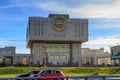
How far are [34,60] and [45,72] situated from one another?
94.1 m

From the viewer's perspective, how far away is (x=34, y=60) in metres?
130

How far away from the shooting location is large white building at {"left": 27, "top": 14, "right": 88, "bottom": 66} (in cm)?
12875

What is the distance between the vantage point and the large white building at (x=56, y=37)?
129m

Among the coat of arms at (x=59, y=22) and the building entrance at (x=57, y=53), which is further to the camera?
the building entrance at (x=57, y=53)

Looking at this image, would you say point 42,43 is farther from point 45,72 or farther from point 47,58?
point 45,72

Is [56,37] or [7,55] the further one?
[7,55]

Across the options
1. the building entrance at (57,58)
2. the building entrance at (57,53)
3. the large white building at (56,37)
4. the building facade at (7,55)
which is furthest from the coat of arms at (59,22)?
the building facade at (7,55)

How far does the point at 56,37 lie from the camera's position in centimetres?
13075

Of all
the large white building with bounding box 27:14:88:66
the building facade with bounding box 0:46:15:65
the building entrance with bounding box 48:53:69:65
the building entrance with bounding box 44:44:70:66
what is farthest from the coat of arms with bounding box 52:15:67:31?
the building facade with bounding box 0:46:15:65

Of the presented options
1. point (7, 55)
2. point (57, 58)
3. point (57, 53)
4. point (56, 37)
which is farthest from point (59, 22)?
point (7, 55)

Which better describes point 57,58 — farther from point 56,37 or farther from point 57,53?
point 56,37

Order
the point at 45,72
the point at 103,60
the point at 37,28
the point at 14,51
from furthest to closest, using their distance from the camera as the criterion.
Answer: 1. the point at 103,60
2. the point at 14,51
3. the point at 37,28
4. the point at 45,72

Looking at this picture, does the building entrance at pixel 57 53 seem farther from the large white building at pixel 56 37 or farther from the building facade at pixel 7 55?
the building facade at pixel 7 55

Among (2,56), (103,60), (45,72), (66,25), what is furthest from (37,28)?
(45,72)
